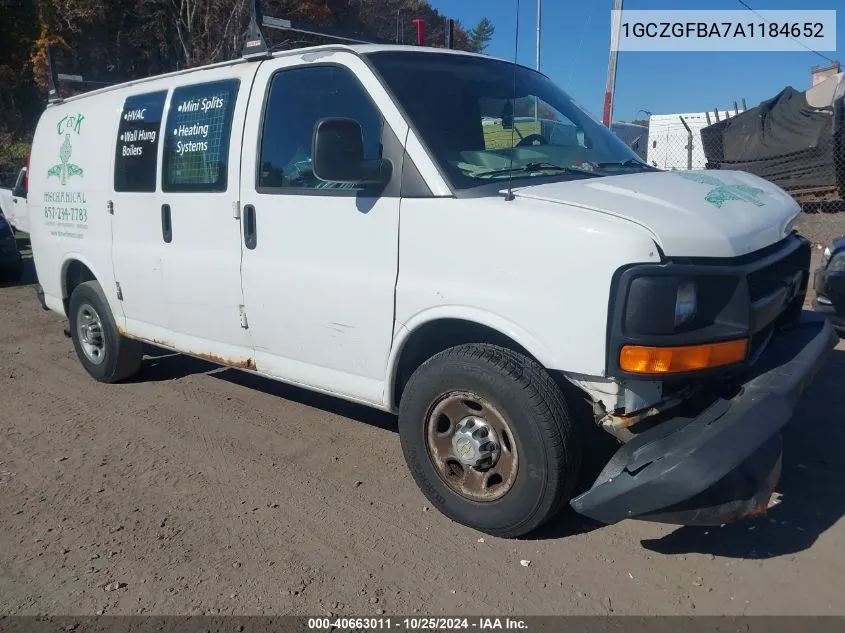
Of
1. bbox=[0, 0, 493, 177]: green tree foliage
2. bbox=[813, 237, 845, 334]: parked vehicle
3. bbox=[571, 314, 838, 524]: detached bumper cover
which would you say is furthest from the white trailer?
bbox=[571, 314, 838, 524]: detached bumper cover

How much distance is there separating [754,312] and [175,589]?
8.67 feet

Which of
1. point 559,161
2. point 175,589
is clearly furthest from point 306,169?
point 175,589

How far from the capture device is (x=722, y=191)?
10.4 ft

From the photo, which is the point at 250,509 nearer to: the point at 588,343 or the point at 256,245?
the point at 256,245

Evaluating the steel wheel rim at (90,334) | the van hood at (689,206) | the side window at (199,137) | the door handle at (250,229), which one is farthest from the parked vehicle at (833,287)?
the steel wheel rim at (90,334)

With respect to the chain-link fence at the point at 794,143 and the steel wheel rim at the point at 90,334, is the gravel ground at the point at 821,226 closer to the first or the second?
the chain-link fence at the point at 794,143

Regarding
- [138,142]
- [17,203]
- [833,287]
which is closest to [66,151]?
[138,142]

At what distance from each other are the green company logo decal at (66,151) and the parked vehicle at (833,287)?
18.4 feet

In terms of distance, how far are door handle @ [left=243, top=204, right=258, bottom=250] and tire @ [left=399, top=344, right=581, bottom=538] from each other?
4.30 feet

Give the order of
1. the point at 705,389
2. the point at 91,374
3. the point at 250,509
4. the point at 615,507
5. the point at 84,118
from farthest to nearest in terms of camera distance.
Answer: the point at 91,374 < the point at 84,118 < the point at 250,509 < the point at 705,389 < the point at 615,507

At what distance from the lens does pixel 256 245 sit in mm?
3953

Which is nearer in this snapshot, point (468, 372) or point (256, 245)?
point (468, 372)

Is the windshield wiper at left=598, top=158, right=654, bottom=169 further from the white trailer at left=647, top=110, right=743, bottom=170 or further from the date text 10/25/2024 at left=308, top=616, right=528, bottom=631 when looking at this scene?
the white trailer at left=647, top=110, right=743, bottom=170

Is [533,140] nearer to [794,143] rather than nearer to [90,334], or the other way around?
[90,334]
